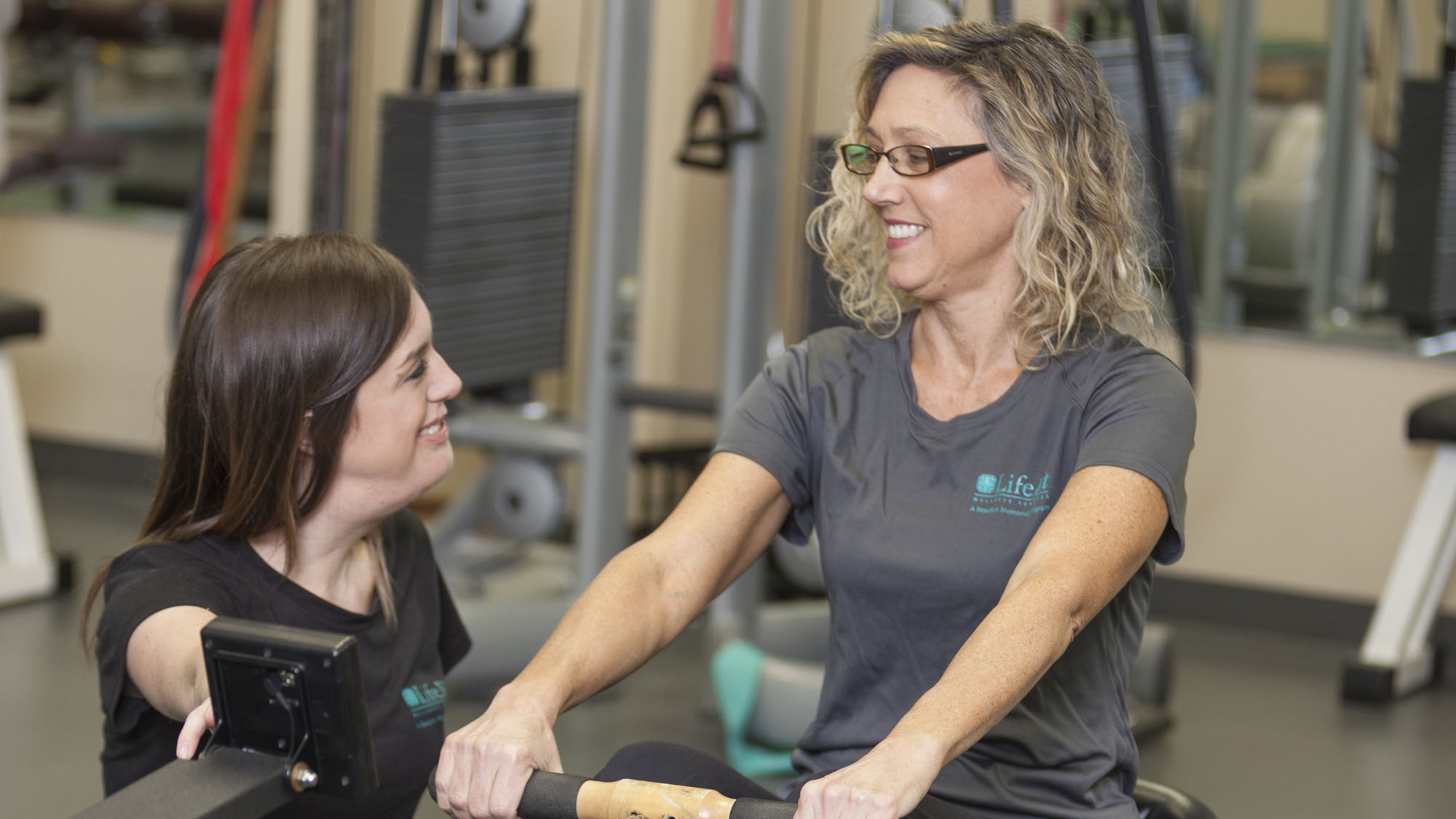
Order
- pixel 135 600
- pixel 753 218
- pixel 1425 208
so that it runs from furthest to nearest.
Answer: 1. pixel 1425 208
2. pixel 753 218
3. pixel 135 600

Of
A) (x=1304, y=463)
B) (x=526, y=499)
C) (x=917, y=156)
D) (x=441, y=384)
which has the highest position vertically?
(x=917, y=156)

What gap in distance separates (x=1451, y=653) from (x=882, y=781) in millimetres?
3114

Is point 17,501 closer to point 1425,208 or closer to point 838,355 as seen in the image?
point 838,355

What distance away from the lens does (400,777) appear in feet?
5.31

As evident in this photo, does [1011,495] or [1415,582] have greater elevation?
[1011,495]

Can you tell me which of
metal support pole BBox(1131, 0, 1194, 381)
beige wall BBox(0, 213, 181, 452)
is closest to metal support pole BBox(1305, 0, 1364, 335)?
metal support pole BBox(1131, 0, 1194, 381)

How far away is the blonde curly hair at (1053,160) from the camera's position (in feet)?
5.26

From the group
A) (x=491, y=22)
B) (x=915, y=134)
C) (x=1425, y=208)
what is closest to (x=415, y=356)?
(x=915, y=134)

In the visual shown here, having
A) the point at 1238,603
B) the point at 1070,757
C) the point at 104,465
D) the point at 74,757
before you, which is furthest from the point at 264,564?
the point at 104,465

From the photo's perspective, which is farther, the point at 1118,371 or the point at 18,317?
the point at 18,317

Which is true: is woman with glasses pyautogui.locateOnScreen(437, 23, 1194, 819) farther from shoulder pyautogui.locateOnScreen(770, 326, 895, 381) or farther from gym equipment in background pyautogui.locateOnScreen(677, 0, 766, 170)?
gym equipment in background pyautogui.locateOnScreen(677, 0, 766, 170)

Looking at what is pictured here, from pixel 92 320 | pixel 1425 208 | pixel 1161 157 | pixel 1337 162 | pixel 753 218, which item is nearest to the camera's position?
pixel 1161 157

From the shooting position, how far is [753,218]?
3.17 metres

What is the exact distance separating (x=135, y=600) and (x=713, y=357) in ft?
10.4
